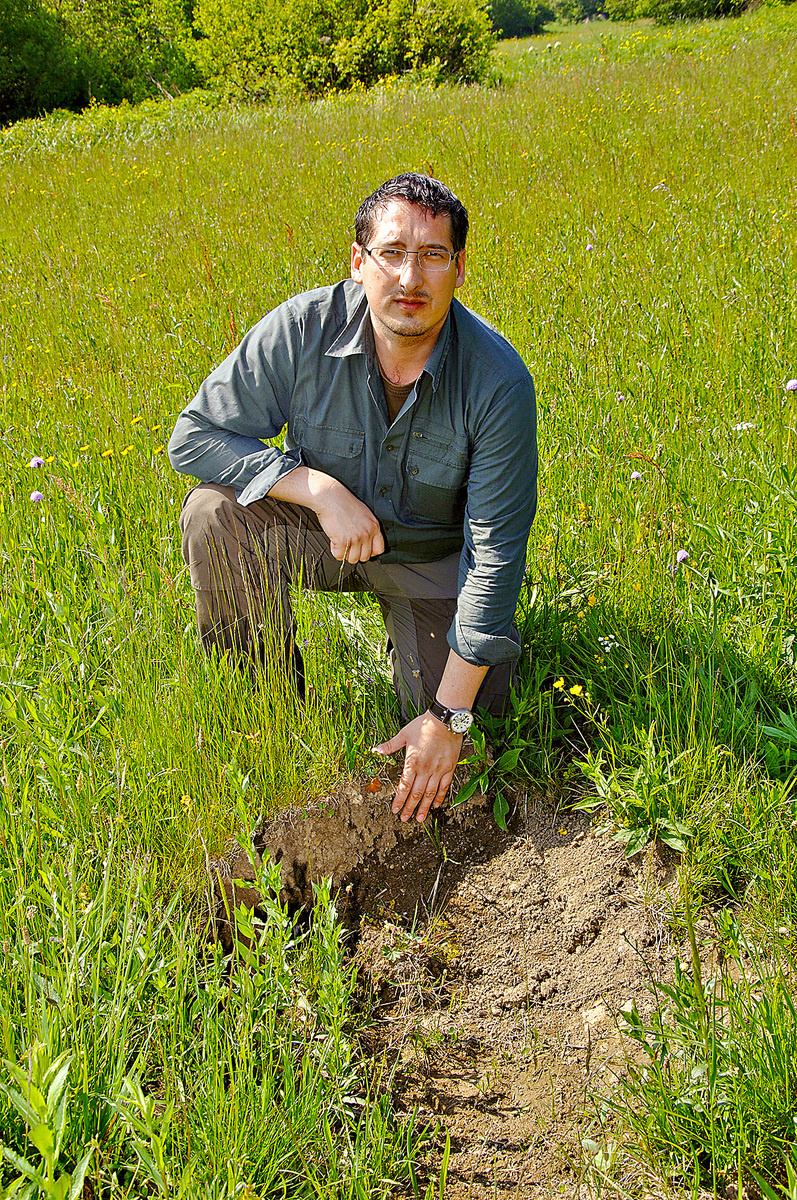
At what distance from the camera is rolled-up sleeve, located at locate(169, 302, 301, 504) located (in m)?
2.31

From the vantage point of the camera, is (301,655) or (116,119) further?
(116,119)

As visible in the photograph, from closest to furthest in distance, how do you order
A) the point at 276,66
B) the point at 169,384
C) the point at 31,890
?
the point at 31,890, the point at 169,384, the point at 276,66

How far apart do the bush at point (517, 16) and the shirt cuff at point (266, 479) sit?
209ft

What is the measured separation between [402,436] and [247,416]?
0.46m

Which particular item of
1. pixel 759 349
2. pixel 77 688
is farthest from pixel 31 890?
pixel 759 349

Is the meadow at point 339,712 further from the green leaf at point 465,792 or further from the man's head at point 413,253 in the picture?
the man's head at point 413,253

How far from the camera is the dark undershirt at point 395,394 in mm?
2273

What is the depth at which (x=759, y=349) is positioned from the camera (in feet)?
11.5

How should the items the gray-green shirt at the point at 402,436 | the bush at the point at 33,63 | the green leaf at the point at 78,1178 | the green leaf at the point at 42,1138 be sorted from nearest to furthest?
the green leaf at the point at 42,1138, the green leaf at the point at 78,1178, the gray-green shirt at the point at 402,436, the bush at the point at 33,63

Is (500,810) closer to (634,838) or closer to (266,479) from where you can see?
(634,838)

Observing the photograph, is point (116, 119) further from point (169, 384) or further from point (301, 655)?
point (301, 655)

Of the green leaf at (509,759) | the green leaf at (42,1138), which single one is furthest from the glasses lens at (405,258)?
the green leaf at (42,1138)

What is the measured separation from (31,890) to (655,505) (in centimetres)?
209

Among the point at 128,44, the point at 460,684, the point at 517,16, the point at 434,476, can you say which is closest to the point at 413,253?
the point at 434,476
